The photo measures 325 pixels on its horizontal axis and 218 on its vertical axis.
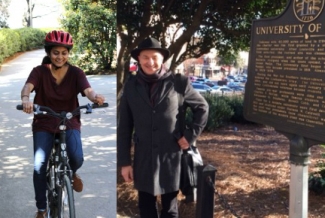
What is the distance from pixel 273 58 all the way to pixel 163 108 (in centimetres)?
94

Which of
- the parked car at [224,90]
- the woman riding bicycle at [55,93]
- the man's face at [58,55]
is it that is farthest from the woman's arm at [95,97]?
the parked car at [224,90]

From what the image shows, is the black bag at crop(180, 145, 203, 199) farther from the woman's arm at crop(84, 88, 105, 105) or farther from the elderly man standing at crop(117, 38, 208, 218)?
the woman's arm at crop(84, 88, 105, 105)

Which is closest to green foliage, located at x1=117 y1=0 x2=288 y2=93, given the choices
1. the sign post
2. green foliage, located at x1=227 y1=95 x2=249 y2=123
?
green foliage, located at x1=227 y1=95 x2=249 y2=123

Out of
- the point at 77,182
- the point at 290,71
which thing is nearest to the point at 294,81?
the point at 290,71

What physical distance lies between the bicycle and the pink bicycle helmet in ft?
1.66

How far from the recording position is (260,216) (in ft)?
13.1

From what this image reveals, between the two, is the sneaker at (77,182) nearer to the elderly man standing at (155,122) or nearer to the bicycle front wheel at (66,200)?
the bicycle front wheel at (66,200)

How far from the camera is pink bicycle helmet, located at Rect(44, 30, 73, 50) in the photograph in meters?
3.51

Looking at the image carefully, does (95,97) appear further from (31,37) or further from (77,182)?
(31,37)

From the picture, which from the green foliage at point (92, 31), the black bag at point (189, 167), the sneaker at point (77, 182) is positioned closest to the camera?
the black bag at point (189, 167)

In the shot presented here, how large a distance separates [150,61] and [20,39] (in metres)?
1.83

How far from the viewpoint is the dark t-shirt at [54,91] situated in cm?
363

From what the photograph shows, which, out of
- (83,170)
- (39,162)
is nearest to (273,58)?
(39,162)

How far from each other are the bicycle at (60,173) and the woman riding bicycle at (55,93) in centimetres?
7
